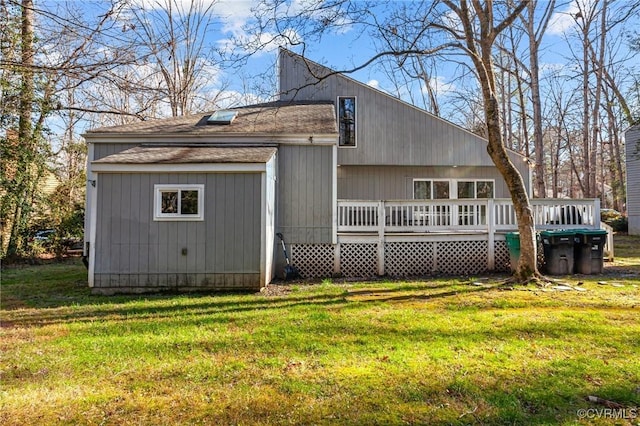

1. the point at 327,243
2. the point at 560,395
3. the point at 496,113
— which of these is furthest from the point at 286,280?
the point at 560,395

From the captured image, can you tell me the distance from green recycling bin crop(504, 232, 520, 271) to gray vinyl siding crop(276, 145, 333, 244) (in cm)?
407

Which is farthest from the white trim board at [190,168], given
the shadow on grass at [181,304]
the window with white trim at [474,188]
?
the window with white trim at [474,188]

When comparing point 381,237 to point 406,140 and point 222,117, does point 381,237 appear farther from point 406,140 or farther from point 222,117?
point 222,117

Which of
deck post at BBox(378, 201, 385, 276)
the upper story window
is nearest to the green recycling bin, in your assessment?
deck post at BBox(378, 201, 385, 276)

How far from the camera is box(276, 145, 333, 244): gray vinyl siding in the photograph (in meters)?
9.11

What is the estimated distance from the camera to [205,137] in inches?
368

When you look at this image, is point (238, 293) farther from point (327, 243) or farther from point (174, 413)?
point (174, 413)

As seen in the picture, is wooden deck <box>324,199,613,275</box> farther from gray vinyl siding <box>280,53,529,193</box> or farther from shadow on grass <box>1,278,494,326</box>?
gray vinyl siding <box>280,53,529,193</box>

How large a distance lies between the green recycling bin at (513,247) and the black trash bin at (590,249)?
132 cm

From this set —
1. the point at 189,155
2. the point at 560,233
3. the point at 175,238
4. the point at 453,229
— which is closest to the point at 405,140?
the point at 453,229

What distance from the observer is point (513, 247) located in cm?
845

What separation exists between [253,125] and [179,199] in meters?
3.32

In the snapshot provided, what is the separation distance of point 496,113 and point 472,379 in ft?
19.8

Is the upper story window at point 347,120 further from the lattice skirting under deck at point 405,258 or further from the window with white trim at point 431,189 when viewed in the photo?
Result: the lattice skirting under deck at point 405,258
